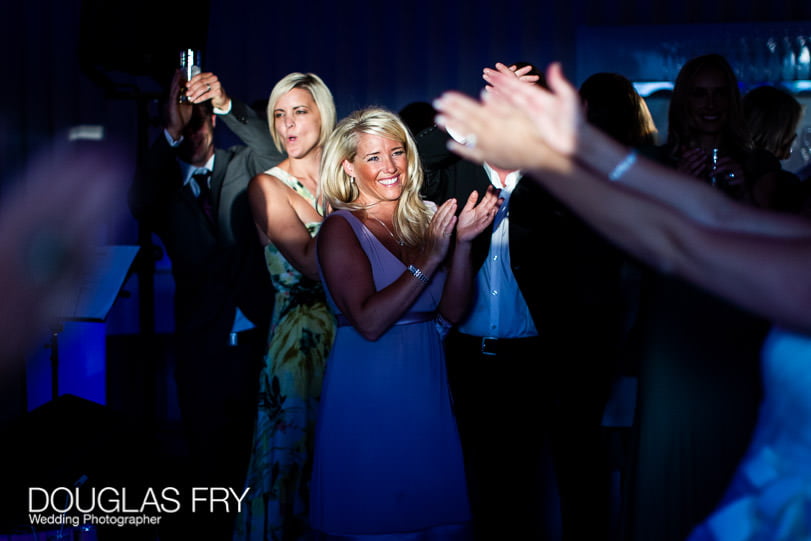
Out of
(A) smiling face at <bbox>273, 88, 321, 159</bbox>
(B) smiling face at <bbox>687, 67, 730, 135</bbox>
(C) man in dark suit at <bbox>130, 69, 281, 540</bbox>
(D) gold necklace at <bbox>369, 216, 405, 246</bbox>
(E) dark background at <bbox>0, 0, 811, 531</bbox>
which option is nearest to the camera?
(D) gold necklace at <bbox>369, 216, 405, 246</bbox>

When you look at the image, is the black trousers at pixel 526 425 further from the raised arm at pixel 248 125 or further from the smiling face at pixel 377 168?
the raised arm at pixel 248 125

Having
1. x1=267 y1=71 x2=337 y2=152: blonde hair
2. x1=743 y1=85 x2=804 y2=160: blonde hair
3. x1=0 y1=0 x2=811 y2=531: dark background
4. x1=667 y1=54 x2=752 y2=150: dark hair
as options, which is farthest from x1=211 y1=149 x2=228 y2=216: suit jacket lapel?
x1=0 y1=0 x2=811 y2=531: dark background

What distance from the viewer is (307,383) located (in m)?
2.58

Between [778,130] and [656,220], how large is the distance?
2569mm

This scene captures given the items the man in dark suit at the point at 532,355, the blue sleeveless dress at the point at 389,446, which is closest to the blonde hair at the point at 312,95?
the man in dark suit at the point at 532,355

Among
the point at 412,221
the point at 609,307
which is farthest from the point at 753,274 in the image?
the point at 609,307

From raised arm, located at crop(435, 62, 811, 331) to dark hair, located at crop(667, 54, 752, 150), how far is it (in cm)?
173

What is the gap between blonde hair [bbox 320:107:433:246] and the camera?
2264 millimetres

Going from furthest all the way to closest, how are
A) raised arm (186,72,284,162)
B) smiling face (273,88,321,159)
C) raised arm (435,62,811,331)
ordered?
raised arm (186,72,284,162) → smiling face (273,88,321,159) → raised arm (435,62,811,331)

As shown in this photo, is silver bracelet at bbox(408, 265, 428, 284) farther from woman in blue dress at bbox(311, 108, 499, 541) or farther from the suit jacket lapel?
the suit jacket lapel

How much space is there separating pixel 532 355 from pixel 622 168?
5.09 ft

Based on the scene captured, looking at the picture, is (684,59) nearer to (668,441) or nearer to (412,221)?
(412,221)

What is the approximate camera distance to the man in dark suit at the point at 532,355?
2.48 meters

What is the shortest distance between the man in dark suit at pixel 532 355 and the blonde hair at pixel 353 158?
0.31 metres
